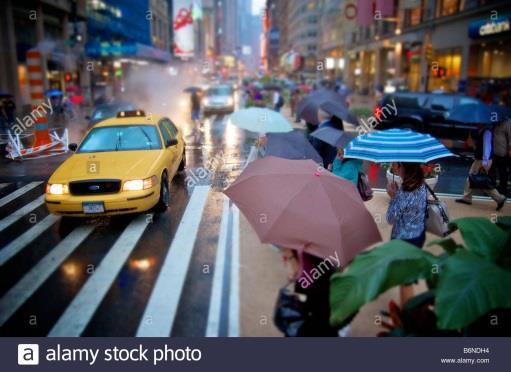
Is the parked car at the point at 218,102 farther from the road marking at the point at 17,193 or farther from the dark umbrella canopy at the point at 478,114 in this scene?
the dark umbrella canopy at the point at 478,114

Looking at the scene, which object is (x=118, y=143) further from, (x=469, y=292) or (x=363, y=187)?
(x=469, y=292)

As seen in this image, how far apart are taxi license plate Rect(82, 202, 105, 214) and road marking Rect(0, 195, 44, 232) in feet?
6.12

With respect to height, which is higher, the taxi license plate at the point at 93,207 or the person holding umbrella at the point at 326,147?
the person holding umbrella at the point at 326,147

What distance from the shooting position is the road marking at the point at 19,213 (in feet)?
27.1

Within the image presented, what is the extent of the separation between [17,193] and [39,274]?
16.9 ft

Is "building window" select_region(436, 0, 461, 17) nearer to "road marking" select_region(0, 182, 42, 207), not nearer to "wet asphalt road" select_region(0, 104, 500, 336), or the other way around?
"wet asphalt road" select_region(0, 104, 500, 336)

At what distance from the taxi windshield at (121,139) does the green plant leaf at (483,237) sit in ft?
22.8

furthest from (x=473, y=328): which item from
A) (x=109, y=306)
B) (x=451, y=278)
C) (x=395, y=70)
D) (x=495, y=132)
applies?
(x=395, y=70)

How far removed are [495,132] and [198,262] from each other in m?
6.41

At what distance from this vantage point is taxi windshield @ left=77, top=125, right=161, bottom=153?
8.95 meters

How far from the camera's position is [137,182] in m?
7.66

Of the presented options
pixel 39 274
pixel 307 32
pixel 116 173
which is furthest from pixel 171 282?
pixel 307 32

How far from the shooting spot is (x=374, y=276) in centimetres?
258

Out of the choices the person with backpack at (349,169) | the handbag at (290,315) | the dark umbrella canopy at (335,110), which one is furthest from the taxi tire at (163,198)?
the handbag at (290,315)
